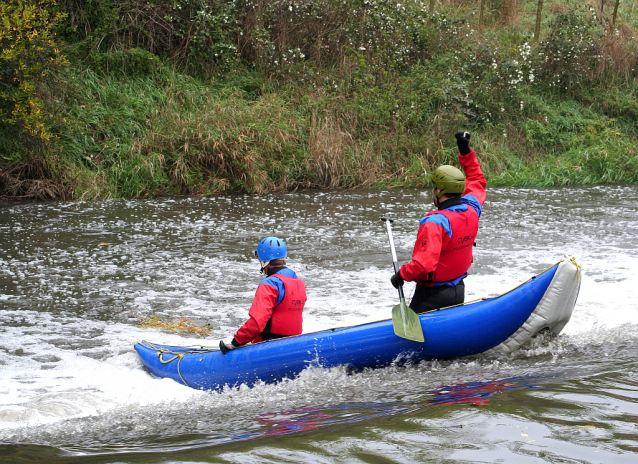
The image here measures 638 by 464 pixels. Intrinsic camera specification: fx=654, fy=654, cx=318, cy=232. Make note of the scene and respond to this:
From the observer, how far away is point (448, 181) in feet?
13.8

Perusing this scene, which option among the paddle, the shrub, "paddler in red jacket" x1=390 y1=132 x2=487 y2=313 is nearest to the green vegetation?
the shrub

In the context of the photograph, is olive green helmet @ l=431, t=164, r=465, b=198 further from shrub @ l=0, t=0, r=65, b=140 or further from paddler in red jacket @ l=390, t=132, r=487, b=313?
shrub @ l=0, t=0, r=65, b=140

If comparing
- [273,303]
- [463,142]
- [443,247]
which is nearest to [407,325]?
[443,247]

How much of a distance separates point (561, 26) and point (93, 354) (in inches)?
640

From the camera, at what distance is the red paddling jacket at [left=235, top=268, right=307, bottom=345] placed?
4160 millimetres

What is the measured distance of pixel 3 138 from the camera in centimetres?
1113

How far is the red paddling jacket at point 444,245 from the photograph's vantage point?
4.11 metres

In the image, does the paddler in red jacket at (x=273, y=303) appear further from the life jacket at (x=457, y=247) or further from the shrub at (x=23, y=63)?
the shrub at (x=23, y=63)

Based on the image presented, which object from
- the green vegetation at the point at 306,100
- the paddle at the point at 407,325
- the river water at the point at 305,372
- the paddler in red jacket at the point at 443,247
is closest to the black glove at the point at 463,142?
the paddler in red jacket at the point at 443,247

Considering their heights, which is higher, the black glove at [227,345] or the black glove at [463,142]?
the black glove at [463,142]

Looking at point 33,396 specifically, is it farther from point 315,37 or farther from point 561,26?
point 561,26

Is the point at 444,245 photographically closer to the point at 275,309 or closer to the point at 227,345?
the point at 275,309

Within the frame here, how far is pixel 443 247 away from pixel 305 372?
1.20 m

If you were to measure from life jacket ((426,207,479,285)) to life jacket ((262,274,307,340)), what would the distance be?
875 millimetres
